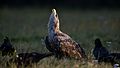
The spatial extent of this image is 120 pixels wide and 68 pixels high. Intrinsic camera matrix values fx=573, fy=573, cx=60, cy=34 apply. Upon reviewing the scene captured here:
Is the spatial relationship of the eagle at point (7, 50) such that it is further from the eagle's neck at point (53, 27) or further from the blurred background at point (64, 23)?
the eagle's neck at point (53, 27)

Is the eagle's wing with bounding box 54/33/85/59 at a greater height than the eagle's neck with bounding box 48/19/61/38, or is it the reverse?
the eagle's neck with bounding box 48/19/61/38

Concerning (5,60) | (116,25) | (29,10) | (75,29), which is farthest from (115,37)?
(29,10)

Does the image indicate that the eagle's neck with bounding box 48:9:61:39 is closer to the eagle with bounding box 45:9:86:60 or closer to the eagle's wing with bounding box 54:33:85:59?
the eagle with bounding box 45:9:86:60

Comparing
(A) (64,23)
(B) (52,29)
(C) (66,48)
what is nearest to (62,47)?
(C) (66,48)

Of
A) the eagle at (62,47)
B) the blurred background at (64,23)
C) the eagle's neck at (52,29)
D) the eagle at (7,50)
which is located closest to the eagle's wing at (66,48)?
the eagle at (62,47)

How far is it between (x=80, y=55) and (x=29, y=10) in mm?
26652

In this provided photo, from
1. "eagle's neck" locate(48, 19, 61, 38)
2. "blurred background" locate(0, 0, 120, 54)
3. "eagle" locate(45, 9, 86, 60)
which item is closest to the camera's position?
"eagle" locate(45, 9, 86, 60)

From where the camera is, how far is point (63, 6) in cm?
4131

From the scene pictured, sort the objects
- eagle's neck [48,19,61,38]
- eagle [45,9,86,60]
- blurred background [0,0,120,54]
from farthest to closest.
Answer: blurred background [0,0,120,54], eagle's neck [48,19,61,38], eagle [45,9,86,60]

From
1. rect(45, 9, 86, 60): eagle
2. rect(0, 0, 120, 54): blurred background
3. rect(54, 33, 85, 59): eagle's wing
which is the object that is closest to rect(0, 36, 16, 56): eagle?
rect(0, 0, 120, 54): blurred background

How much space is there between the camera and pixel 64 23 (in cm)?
2606

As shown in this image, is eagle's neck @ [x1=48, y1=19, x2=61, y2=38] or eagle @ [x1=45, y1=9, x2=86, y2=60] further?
eagle's neck @ [x1=48, y1=19, x2=61, y2=38]

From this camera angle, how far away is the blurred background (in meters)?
16.2

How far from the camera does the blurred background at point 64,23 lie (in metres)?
16.2
